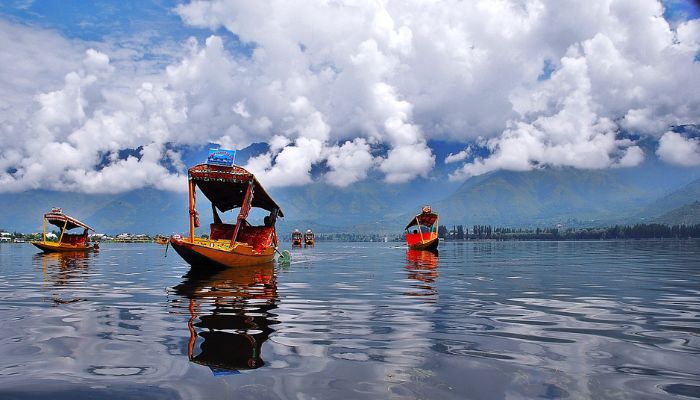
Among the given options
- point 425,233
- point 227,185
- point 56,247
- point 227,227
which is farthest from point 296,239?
point 227,185

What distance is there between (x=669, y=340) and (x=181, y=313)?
38.3 ft

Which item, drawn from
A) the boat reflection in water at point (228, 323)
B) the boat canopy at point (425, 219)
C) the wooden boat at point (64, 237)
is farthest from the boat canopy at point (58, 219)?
the boat reflection in water at point (228, 323)

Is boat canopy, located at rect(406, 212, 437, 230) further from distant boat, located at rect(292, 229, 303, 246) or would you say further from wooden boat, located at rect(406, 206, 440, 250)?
distant boat, located at rect(292, 229, 303, 246)

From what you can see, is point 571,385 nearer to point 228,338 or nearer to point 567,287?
point 228,338

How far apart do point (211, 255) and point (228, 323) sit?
746 inches

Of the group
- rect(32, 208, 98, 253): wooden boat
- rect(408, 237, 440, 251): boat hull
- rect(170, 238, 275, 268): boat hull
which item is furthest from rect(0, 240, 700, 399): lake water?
rect(32, 208, 98, 253): wooden boat

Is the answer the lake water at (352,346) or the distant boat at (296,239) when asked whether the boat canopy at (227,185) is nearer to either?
the lake water at (352,346)

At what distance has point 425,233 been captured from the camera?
7288 cm

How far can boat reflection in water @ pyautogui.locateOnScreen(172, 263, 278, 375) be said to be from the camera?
8197 millimetres

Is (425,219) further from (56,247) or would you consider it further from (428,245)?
(56,247)

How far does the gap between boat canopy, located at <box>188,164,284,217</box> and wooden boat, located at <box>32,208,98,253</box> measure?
117 ft

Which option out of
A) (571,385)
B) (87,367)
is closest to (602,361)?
(571,385)

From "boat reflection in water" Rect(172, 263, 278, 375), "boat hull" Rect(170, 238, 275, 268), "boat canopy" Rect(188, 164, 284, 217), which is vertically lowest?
"boat reflection in water" Rect(172, 263, 278, 375)

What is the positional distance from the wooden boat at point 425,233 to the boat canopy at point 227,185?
31.9 metres
